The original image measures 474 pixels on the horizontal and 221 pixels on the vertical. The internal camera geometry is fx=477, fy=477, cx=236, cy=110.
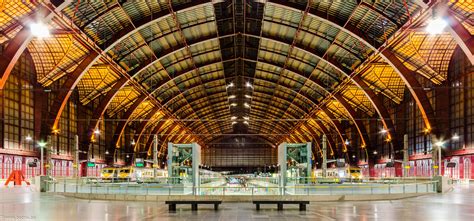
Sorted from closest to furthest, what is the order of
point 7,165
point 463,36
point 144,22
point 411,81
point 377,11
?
point 463,36, point 377,11, point 144,22, point 411,81, point 7,165

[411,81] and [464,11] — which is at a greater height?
[464,11]

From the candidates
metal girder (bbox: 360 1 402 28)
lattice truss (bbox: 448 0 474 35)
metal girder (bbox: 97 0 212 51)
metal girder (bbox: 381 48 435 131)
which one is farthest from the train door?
lattice truss (bbox: 448 0 474 35)

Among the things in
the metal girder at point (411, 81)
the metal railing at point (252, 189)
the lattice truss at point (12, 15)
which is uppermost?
the lattice truss at point (12, 15)

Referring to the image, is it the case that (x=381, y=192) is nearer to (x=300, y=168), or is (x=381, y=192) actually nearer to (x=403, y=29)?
(x=300, y=168)

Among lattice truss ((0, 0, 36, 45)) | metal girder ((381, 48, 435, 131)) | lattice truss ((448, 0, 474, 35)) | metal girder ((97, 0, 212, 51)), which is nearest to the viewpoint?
lattice truss ((0, 0, 36, 45))

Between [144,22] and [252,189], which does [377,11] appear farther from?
[252,189]

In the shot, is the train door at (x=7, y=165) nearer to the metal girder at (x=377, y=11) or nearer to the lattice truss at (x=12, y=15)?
the lattice truss at (x=12, y=15)

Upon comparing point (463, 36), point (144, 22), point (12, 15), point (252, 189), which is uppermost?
point (144, 22)

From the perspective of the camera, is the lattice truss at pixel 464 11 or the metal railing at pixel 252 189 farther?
the lattice truss at pixel 464 11

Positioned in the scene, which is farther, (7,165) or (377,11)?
(7,165)

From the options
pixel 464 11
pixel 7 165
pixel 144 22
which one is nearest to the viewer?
pixel 464 11

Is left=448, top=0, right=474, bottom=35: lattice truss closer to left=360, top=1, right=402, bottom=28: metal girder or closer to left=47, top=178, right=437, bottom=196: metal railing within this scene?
left=360, top=1, right=402, bottom=28: metal girder

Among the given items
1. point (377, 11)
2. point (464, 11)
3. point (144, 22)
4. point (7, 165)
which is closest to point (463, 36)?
point (464, 11)

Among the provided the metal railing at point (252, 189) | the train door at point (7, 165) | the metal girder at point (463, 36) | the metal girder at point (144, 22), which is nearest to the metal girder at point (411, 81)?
the metal girder at point (463, 36)
